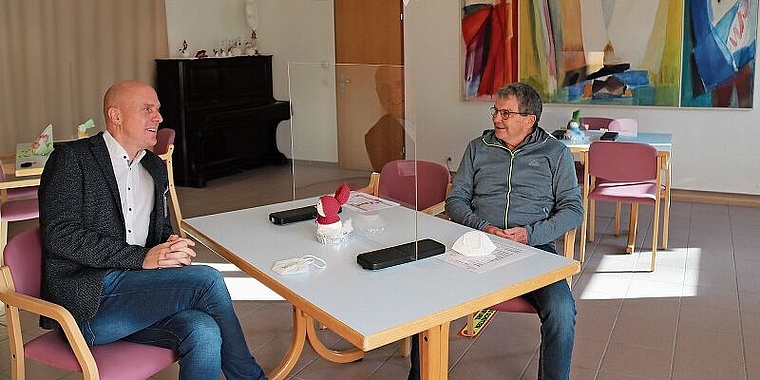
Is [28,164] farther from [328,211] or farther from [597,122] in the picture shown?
[597,122]

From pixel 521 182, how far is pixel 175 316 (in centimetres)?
148

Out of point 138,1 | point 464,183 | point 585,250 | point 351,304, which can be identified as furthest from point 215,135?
point 351,304

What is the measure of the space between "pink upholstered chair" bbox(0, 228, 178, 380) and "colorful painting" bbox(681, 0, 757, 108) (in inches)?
203

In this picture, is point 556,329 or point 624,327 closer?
point 556,329

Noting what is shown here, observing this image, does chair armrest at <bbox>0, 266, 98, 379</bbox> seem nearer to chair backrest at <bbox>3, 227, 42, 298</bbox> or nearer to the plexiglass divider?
chair backrest at <bbox>3, 227, 42, 298</bbox>

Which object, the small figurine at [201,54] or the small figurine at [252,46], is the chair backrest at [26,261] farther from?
the small figurine at [252,46]

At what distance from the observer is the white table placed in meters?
1.79

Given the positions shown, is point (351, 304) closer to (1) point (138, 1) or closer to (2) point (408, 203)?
(2) point (408, 203)

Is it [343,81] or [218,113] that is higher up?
[343,81]

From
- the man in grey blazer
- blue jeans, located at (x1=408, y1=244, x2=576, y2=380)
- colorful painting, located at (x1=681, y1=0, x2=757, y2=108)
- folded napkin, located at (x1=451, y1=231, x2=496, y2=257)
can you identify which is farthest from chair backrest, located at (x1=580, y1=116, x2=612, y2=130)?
the man in grey blazer

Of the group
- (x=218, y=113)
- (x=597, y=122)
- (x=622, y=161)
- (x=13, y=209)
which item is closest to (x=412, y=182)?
(x=622, y=161)

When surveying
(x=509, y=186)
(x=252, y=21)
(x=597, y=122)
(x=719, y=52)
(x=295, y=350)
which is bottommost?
(x=295, y=350)

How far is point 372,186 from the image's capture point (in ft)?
10.4

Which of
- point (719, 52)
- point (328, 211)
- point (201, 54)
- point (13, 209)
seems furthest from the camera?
point (201, 54)
